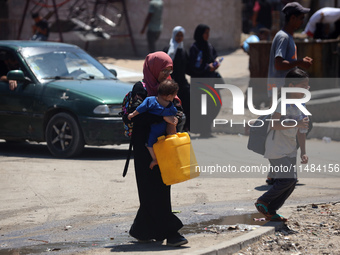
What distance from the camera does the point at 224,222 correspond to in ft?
22.7

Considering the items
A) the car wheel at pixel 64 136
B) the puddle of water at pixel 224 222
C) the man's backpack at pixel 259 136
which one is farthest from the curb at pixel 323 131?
the puddle of water at pixel 224 222

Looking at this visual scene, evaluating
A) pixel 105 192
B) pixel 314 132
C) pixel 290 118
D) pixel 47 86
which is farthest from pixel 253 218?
Result: pixel 314 132

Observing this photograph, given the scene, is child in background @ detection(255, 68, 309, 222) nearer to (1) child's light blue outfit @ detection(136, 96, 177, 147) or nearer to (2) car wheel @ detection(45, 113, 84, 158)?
(1) child's light blue outfit @ detection(136, 96, 177, 147)

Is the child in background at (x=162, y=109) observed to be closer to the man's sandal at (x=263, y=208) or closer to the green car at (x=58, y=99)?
the man's sandal at (x=263, y=208)

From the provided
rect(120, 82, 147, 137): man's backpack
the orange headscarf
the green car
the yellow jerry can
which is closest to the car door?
the green car

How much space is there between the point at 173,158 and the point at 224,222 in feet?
4.66

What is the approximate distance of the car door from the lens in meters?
11.3

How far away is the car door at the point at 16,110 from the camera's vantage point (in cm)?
1134

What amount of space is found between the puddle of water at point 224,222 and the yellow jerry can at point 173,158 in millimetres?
938

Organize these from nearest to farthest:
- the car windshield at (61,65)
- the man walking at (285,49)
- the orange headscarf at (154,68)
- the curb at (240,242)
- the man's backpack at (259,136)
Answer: the curb at (240,242)
the orange headscarf at (154,68)
the man's backpack at (259,136)
the man walking at (285,49)
the car windshield at (61,65)

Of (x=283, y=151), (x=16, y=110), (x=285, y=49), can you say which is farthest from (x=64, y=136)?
(x=283, y=151)

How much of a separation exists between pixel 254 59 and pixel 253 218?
9.31 metres

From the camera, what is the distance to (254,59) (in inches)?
629

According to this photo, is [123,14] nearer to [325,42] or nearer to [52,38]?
[52,38]
